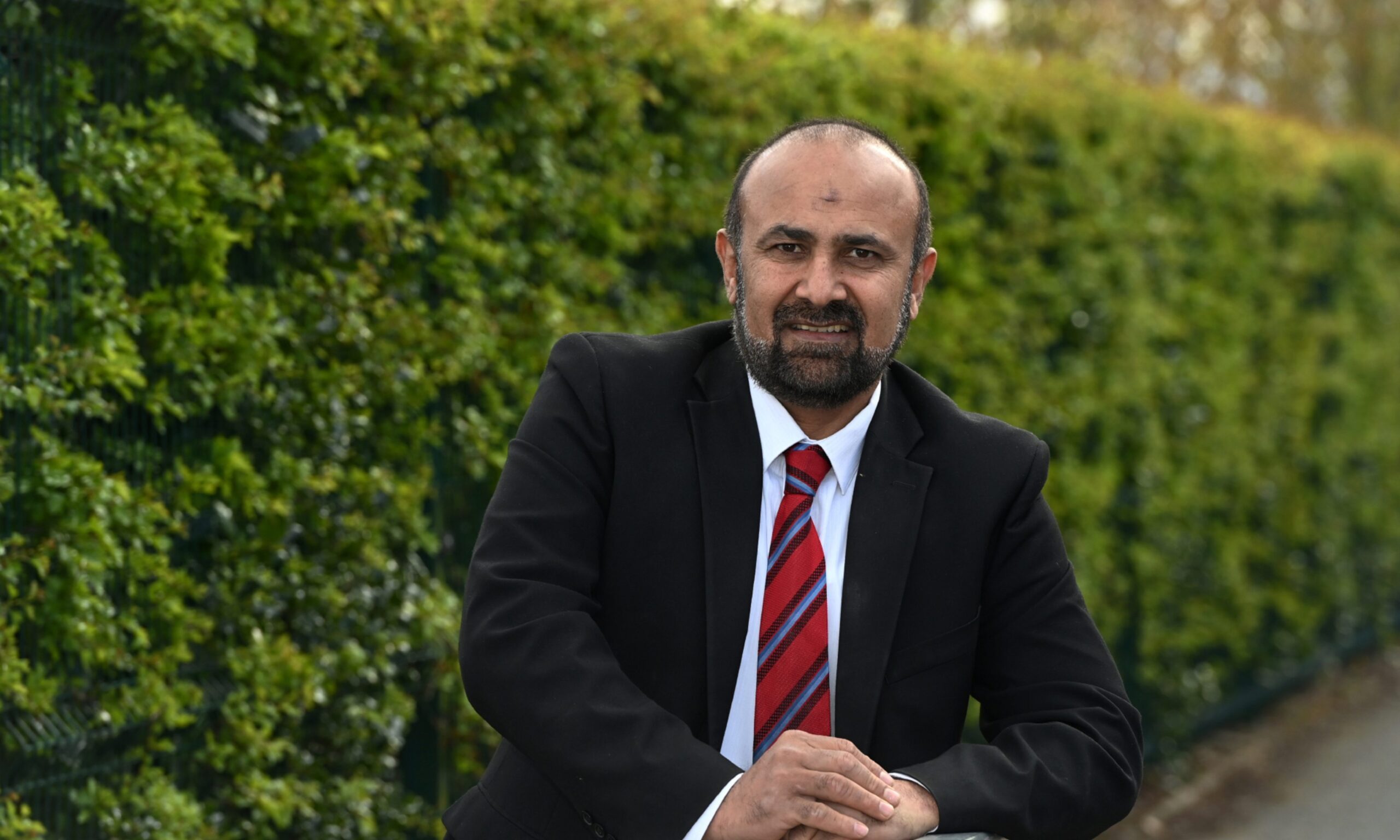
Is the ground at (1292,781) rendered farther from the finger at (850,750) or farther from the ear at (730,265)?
the ear at (730,265)

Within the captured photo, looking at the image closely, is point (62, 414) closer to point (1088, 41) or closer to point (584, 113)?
point (584, 113)

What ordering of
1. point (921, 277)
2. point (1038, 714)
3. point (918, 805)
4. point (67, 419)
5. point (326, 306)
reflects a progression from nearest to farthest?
1. point (918, 805)
2. point (1038, 714)
3. point (921, 277)
4. point (67, 419)
5. point (326, 306)

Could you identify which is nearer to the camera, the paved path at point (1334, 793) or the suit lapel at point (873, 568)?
the suit lapel at point (873, 568)

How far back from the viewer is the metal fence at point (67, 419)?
3.02 meters

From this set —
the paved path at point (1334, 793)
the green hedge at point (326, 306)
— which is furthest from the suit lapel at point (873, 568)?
the paved path at point (1334, 793)

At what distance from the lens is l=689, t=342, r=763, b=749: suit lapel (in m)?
2.54

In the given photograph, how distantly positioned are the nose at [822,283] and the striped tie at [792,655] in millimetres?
445

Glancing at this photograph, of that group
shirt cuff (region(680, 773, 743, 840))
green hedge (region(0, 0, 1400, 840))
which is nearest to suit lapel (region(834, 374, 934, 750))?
shirt cuff (region(680, 773, 743, 840))

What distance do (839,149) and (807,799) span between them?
A: 106 cm

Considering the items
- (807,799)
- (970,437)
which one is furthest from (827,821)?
(970,437)

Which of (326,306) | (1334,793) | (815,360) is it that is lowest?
(1334,793)

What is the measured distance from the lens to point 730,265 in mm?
2725

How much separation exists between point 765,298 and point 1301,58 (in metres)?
18.9

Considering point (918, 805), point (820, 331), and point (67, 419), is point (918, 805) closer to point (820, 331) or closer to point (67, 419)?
point (820, 331)
